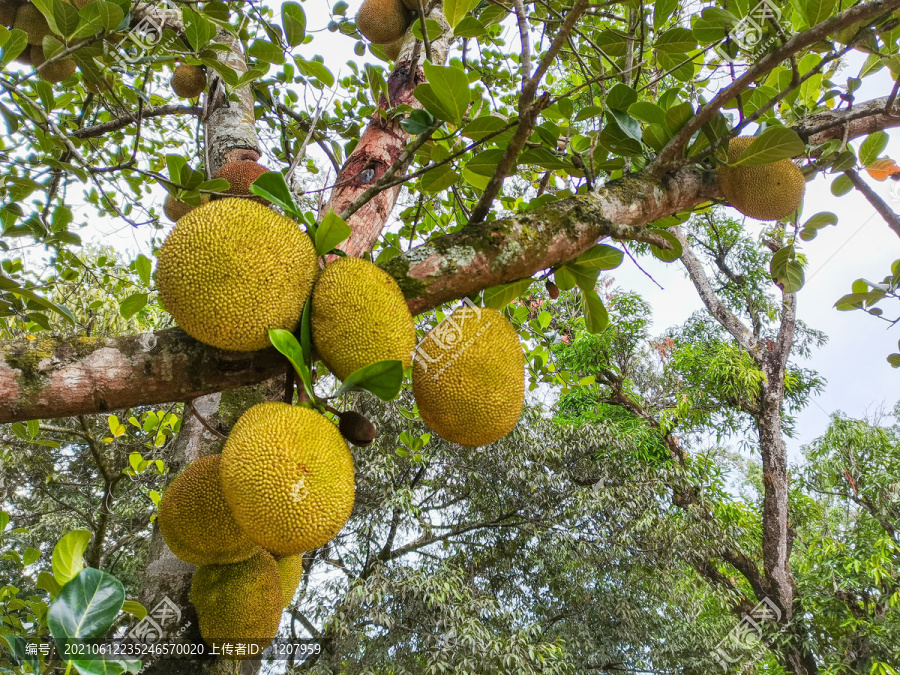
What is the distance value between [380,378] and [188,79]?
1382 millimetres

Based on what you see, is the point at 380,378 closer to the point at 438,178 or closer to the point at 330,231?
the point at 330,231

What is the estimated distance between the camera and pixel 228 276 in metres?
0.66

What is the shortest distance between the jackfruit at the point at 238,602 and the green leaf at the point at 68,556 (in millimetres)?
307

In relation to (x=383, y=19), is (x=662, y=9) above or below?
below

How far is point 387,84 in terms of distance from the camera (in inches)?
50.4

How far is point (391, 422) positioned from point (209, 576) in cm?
338

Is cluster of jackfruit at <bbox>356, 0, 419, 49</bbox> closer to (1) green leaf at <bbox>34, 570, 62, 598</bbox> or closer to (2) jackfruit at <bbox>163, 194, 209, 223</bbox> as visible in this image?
(2) jackfruit at <bbox>163, 194, 209, 223</bbox>

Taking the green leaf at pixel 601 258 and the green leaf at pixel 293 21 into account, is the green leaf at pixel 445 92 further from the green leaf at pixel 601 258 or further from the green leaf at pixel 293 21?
the green leaf at pixel 293 21

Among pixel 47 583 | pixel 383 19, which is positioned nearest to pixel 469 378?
pixel 47 583

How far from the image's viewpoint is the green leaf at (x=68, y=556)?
602 mm

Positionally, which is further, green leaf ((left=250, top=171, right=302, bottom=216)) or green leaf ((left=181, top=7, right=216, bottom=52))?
green leaf ((left=181, top=7, right=216, bottom=52))

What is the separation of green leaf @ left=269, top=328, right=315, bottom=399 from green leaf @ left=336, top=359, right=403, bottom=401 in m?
0.05

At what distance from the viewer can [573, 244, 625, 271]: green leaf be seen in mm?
947

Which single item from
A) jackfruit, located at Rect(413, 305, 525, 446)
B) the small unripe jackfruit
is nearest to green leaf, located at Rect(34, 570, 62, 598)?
the small unripe jackfruit
